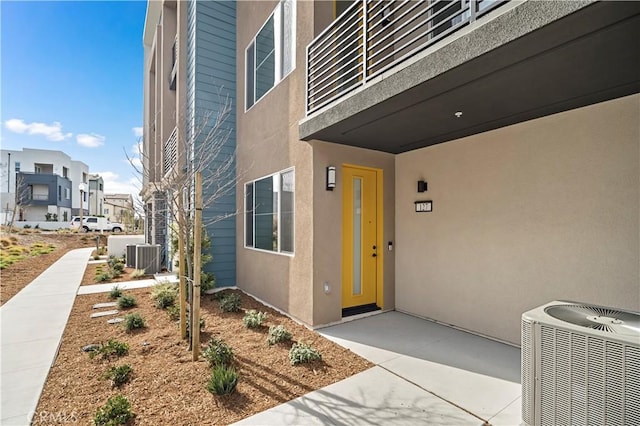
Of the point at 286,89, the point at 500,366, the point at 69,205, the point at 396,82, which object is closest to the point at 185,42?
the point at 286,89

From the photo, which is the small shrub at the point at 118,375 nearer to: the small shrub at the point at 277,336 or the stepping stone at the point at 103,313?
the small shrub at the point at 277,336

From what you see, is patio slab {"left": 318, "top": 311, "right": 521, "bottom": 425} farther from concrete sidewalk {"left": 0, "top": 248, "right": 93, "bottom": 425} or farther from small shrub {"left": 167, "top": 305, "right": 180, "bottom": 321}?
concrete sidewalk {"left": 0, "top": 248, "right": 93, "bottom": 425}

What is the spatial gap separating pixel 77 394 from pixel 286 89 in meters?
5.44

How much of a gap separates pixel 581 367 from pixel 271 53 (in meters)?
7.03

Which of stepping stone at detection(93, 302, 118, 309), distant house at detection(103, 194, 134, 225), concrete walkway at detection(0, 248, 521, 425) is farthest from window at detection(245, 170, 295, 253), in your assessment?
stepping stone at detection(93, 302, 118, 309)

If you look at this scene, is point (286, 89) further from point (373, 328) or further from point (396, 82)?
point (373, 328)

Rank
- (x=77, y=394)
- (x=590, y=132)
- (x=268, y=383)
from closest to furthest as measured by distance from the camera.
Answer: (x=77, y=394) < (x=268, y=383) < (x=590, y=132)

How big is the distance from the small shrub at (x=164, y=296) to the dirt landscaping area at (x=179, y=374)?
81cm

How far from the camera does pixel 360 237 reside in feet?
19.4

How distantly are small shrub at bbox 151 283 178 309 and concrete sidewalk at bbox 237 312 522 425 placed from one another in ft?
11.2

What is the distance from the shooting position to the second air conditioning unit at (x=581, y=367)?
1.98 m

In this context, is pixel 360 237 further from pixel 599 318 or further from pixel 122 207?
pixel 122 207

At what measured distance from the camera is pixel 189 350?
13.5 ft

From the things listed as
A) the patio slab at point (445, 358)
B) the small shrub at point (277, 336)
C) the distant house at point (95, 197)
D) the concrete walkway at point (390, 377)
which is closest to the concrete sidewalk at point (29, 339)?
the concrete walkway at point (390, 377)
